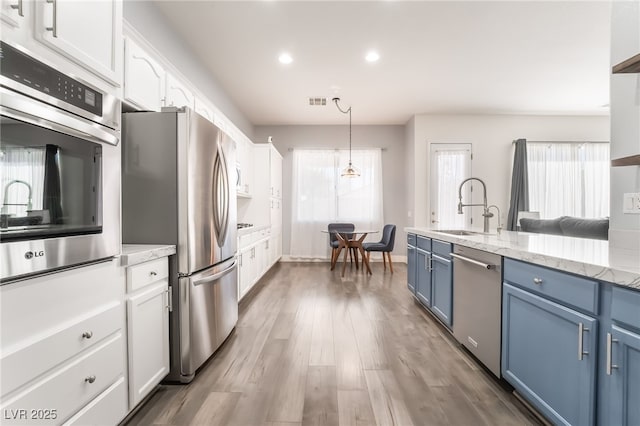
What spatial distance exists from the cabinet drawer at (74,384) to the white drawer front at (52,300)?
0.16 m

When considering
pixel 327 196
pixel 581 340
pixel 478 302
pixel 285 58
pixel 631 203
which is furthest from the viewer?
pixel 327 196

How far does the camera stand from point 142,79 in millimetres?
1961

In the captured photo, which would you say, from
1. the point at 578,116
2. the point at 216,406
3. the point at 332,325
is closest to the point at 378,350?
the point at 332,325

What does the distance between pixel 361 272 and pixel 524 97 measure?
4001 millimetres

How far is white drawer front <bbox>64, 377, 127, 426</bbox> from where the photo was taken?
1090mm

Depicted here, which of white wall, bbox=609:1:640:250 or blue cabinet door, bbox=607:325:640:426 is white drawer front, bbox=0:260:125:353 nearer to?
blue cabinet door, bbox=607:325:640:426

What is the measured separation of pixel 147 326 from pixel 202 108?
229cm

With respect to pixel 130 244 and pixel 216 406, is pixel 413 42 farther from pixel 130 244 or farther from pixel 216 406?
pixel 216 406

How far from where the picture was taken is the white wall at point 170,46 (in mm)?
2277

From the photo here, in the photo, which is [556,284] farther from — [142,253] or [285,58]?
[285,58]

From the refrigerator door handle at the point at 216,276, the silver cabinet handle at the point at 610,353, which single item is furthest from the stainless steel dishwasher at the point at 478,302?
the refrigerator door handle at the point at 216,276

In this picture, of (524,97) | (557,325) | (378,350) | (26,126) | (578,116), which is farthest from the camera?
(578,116)

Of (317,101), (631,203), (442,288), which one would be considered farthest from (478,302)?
(317,101)

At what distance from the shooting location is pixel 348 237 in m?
5.32
